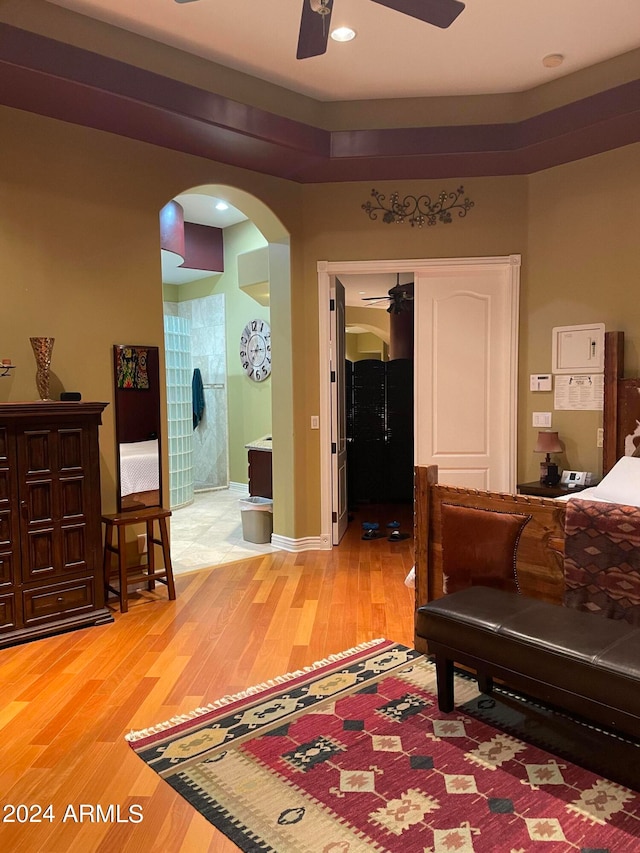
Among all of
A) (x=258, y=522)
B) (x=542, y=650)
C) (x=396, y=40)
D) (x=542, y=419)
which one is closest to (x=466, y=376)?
(x=542, y=419)

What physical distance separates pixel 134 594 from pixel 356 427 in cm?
381

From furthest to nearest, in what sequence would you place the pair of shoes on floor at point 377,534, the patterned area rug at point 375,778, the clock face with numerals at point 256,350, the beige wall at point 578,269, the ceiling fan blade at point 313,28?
the clock face with numerals at point 256,350 < the pair of shoes on floor at point 377,534 < the beige wall at point 578,269 < the ceiling fan blade at point 313,28 < the patterned area rug at point 375,778

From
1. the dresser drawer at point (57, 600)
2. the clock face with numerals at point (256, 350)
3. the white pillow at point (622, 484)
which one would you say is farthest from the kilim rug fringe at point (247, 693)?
the clock face with numerals at point (256, 350)

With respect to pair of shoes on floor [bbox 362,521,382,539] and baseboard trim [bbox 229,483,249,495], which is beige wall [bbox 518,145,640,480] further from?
baseboard trim [bbox 229,483,249,495]

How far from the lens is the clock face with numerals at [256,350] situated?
26.0 feet

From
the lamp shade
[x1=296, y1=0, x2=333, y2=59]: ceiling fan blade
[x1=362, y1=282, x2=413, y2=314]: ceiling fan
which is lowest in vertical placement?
the lamp shade

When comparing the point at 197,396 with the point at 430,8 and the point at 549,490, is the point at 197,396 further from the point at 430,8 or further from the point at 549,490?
the point at 430,8

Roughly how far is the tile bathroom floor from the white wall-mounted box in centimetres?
279

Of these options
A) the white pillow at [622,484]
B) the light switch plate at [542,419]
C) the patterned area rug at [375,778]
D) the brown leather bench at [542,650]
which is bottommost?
the patterned area rug at [375,778]

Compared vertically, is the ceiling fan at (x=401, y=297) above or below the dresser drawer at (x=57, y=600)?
above

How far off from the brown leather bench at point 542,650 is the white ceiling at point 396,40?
318 cm

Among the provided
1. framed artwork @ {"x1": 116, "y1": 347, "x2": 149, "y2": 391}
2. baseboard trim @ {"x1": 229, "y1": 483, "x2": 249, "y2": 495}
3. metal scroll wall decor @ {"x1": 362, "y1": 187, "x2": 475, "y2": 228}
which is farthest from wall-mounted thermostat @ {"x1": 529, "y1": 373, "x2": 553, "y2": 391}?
baseboard trim @ {"x1": 229, "y1": 483, "x2": 249, "y2": 495}

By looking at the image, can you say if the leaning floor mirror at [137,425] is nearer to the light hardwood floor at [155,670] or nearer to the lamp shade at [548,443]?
the light hardwood floor at [155,670]

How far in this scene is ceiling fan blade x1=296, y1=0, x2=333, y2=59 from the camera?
2676 millimetres
